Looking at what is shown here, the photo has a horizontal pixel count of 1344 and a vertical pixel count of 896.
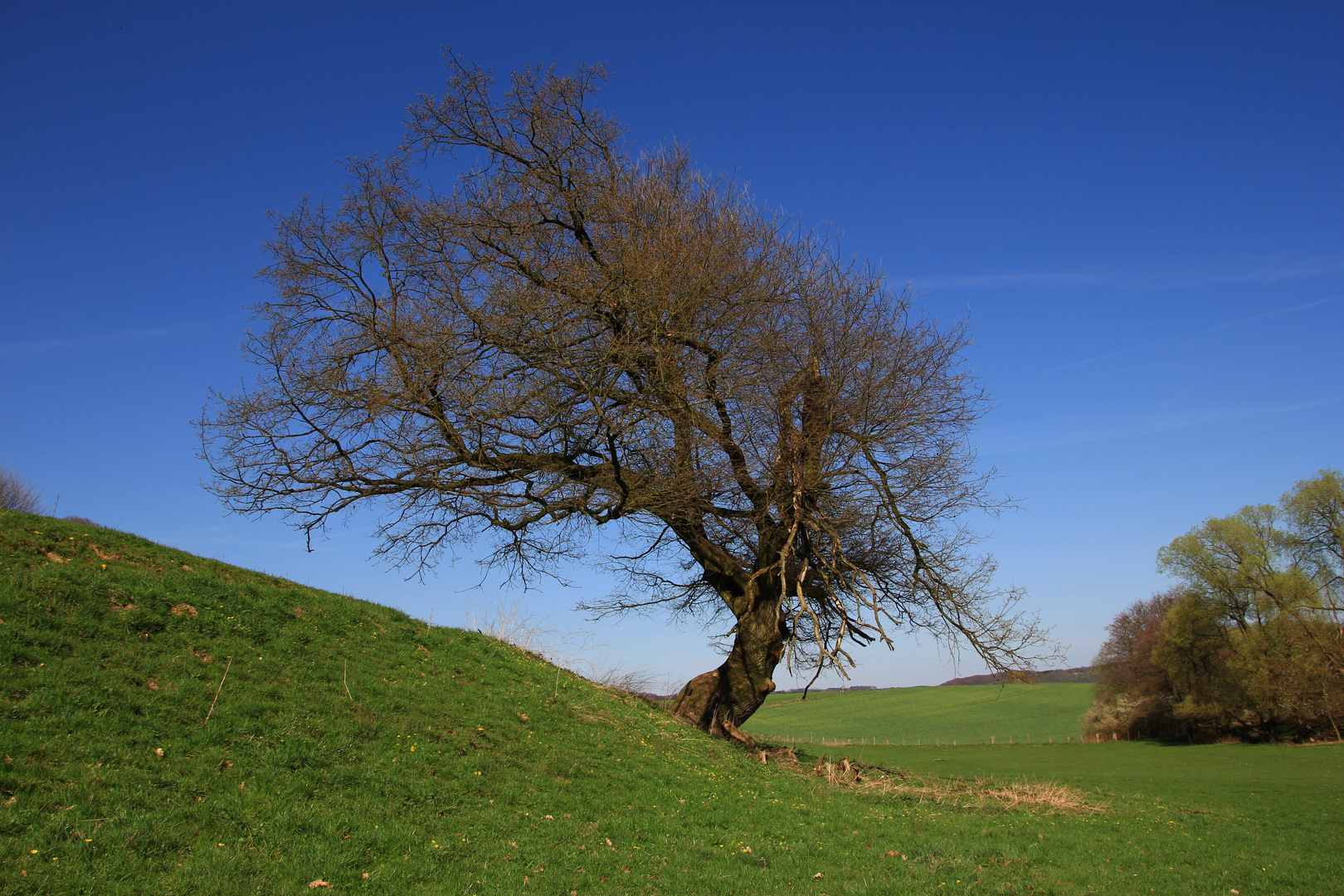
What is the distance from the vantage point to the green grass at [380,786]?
537cm

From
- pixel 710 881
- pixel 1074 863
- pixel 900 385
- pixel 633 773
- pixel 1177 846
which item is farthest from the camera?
pixel 900 385

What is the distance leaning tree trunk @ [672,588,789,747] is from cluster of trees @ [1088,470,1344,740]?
113 feet

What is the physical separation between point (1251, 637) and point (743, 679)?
3560 cm

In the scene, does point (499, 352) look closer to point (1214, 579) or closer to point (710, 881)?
point (710, 881)

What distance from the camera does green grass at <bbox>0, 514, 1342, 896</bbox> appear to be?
17.6ft

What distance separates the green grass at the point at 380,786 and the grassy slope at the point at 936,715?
33549 mm

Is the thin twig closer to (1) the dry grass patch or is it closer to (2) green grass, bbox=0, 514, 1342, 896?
(2) green grass, bbox=0, 514, 1342, 896

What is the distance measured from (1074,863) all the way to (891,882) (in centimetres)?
296

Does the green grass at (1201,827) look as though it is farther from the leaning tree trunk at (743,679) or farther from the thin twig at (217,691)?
the thin twig at (217,691)

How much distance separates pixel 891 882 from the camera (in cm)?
712

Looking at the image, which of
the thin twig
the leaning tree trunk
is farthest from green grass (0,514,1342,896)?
the leaning tree trunk

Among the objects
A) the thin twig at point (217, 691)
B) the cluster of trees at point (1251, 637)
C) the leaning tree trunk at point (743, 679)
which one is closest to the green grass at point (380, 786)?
the thin twig at point (217, 691)

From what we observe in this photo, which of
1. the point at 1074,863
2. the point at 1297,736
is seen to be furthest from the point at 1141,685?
the point at 1074,863

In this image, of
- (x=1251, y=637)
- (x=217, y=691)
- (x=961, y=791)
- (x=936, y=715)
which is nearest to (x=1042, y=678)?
(x=961, y=791)
